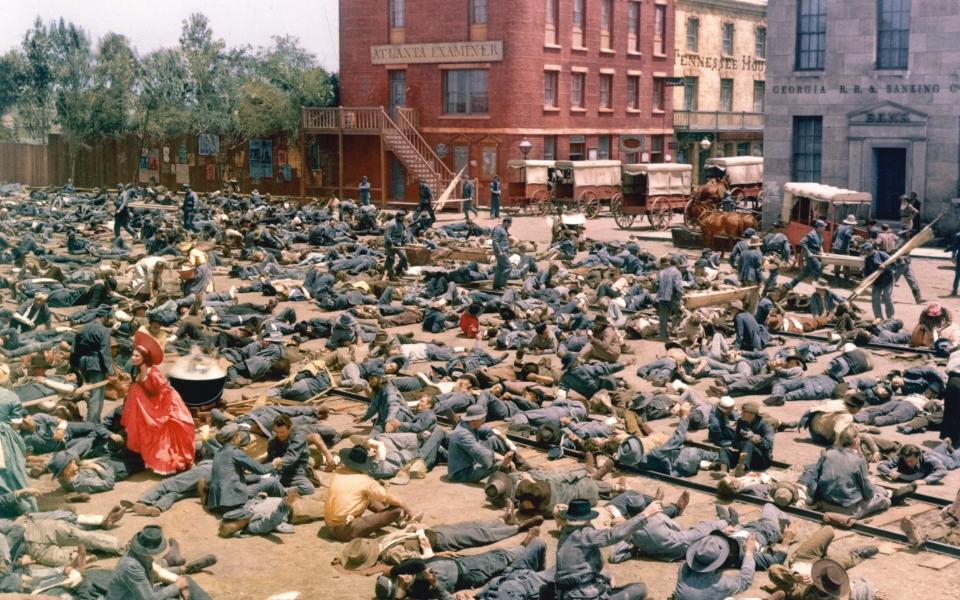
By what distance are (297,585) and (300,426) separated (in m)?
3.37

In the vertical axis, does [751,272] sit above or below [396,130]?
below

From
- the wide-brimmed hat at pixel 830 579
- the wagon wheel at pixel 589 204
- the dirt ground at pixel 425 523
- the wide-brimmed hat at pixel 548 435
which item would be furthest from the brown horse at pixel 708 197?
the wide-brimmed hat at pixel 830 579

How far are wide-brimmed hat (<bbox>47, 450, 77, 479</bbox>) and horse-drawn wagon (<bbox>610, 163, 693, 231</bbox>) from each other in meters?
28.2

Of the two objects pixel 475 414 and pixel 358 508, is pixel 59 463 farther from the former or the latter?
pixel 475 414

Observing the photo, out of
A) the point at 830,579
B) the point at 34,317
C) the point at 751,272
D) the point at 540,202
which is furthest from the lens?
the point at 540,202

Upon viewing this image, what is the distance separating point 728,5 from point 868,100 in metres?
26.8

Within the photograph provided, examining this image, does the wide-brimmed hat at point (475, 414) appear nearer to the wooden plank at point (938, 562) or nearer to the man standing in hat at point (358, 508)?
the man standing in hat at point (358, 508)

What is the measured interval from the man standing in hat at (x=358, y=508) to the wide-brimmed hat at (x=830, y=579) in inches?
169

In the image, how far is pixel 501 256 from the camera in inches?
1016

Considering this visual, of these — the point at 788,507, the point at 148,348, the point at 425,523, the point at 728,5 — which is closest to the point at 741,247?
the point at 788,507

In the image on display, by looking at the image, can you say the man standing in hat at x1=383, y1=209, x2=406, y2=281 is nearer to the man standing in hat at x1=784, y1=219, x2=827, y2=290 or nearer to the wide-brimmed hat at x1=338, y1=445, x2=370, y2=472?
the man standing in hat at x1=784, y1=219, x2=827, y2=290

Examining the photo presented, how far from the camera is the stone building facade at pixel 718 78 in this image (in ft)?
187

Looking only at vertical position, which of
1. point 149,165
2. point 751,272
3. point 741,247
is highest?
point 149,165

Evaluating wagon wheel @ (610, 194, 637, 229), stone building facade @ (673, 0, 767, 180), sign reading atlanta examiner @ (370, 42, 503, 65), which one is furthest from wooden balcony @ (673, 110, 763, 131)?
wagon wheel @ (610, 194, 637, 229)
